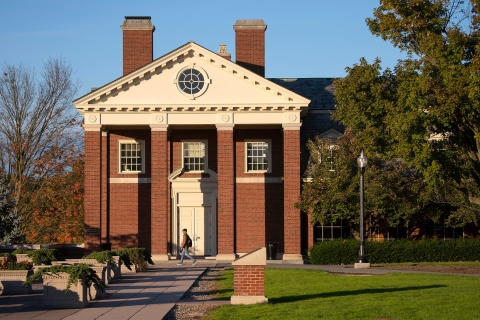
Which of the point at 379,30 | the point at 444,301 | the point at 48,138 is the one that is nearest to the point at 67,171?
the point at 48,138

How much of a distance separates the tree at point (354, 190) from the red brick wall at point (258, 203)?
2.49m

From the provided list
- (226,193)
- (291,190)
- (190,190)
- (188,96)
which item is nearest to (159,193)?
(190,190)

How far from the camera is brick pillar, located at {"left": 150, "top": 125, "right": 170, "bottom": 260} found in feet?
123

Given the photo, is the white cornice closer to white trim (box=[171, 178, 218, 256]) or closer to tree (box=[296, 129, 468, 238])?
tree (box=[296, 129, 468, 238])

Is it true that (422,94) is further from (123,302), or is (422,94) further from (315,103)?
(315,103)

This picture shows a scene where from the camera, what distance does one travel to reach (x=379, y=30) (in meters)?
27.8

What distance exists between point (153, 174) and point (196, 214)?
395 centimetres

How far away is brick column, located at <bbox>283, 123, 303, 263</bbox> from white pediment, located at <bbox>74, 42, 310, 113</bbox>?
1304mm

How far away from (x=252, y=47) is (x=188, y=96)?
18.6 feet

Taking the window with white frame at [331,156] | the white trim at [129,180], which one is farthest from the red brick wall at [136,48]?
the window with white frame at [331,156]

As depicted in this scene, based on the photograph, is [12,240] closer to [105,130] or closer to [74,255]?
[74,255]

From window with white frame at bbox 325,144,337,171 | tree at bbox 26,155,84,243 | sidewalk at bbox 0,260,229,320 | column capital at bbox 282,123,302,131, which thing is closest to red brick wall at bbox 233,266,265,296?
sidewalk at bbox 0,260,229,320

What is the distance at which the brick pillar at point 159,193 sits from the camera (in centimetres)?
3741

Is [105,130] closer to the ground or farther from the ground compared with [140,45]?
closer to the ground
